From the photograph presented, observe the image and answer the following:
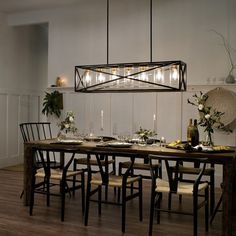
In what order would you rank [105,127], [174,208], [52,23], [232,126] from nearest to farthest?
[174,208] < [232,126] < [105,127] < [52,23]

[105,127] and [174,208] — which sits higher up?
[105,127]

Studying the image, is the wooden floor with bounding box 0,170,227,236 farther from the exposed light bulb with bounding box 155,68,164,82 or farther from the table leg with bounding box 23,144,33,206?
the exposed light bulb with bounding box 155,68,164,82

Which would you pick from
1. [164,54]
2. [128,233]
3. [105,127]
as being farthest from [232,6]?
[128,233]

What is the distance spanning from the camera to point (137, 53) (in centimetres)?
672

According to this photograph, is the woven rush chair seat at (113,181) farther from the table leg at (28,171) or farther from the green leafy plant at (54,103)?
the green leafy plant at (54,103)

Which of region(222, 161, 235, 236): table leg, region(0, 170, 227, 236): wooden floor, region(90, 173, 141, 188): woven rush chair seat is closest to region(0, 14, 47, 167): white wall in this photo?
region(0, 170, 227, 236): wooden floor

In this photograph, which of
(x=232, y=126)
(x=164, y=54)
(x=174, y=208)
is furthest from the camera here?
(x=164, y=54)

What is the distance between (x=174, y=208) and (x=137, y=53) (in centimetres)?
316

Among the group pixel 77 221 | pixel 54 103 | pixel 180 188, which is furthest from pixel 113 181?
pixel 54 103

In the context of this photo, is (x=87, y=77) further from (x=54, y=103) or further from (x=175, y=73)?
(x=54, y=103)

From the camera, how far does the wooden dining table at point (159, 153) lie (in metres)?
3.62

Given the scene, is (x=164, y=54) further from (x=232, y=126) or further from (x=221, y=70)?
(x=232, y=126)

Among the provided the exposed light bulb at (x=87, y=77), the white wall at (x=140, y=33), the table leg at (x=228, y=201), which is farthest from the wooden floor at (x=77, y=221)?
the white wall at (x=140, y=33)

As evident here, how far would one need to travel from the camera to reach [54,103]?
7223mm
